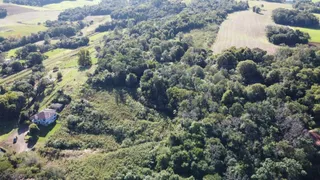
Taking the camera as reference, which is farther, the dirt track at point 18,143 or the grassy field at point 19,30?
the grassy field at point 19,30

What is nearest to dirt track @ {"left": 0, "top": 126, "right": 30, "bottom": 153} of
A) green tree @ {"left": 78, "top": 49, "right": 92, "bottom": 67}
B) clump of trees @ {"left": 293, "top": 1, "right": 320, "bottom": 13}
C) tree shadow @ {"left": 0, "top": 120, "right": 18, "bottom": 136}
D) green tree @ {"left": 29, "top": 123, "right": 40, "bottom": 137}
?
tree shadow @ {"left": 0, "top": 120, "right": 18, "bottom": 136}

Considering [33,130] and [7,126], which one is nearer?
[33,130]

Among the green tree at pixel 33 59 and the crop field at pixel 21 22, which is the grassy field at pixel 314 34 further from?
the crop field at pixel 21 22

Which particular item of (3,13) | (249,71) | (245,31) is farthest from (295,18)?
(3,13)

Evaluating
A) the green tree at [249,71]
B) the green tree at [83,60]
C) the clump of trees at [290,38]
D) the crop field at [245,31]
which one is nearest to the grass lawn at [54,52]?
the green tree at [83,60]

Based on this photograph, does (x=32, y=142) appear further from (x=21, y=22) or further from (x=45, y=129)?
(x=21, y=22)

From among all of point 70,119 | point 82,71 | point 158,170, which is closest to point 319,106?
point 158,170
